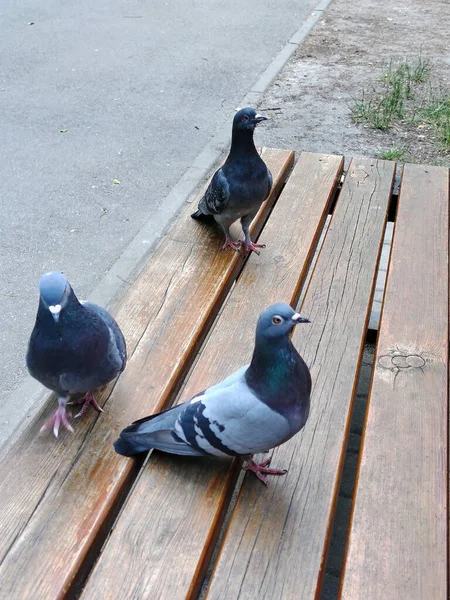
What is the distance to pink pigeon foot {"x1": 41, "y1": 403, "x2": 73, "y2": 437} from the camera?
1.93 m

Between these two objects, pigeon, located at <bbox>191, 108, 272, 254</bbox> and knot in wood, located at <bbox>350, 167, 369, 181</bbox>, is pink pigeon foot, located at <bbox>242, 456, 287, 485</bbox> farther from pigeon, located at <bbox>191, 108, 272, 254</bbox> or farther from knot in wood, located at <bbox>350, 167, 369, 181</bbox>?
knot in wood, located at <bbox>350, 167, 369, 181</bbox>

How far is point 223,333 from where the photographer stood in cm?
229

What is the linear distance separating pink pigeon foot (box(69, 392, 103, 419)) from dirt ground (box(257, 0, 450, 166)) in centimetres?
340

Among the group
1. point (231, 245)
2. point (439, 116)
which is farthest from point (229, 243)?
point (439, 116)

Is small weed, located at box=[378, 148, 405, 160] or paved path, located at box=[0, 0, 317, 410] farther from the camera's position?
small weed, located at box=[378, 148, 405, 160]

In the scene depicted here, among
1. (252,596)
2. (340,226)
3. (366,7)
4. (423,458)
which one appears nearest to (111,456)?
(252,596)

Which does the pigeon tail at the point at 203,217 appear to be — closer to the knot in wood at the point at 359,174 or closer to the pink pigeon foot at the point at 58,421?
the knot in wood at the point at 359,174

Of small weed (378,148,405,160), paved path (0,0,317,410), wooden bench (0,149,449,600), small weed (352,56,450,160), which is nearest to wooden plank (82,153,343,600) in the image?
wooden bench (0,149,449,600)

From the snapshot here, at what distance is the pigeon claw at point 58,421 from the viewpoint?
1932 mm

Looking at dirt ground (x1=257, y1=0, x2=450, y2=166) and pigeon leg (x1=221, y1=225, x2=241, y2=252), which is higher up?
pigeon leg (x1=221, y1=225, x2=241, y2=252)

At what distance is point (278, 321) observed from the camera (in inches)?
65.6

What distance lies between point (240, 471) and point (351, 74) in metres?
5.58

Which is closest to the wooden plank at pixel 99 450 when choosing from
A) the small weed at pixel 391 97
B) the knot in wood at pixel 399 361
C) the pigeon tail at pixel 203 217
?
the pigeon tail at pixel 203 217

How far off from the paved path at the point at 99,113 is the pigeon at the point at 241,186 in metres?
1.15
